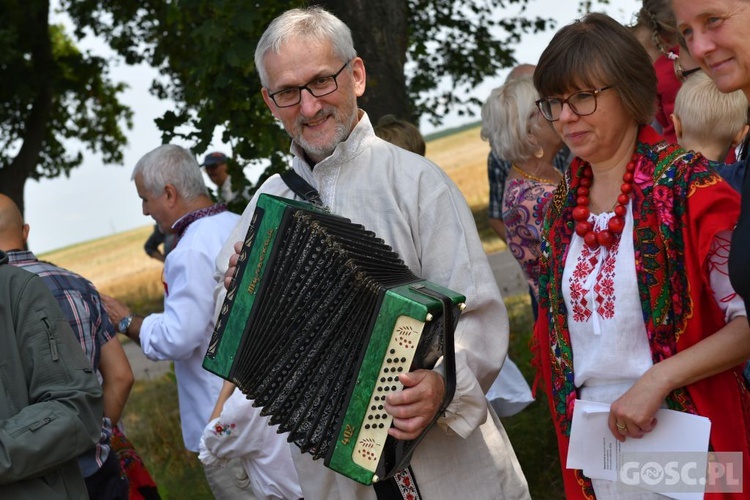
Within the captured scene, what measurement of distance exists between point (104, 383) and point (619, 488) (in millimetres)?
2309

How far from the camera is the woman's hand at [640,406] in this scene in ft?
8.73

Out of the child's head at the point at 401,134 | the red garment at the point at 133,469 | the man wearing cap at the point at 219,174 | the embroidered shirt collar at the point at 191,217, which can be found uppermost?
the child's head at the point at 401,134

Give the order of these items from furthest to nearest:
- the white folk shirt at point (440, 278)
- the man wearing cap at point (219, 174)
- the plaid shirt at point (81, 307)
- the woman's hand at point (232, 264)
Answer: the man wearing cap at point (219, 174)
the plaid shirt at point (81, 307)
the woman's hand at point (232, 264)
the white folk shirt at point (440, 278)

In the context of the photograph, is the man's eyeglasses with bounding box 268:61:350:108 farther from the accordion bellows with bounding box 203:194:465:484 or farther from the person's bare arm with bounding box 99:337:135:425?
the person's bare arm with bounding box 99:337:135:425

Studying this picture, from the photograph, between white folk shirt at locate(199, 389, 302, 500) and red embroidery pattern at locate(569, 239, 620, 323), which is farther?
white folk shirt at locate(199, 389, 302, 500)

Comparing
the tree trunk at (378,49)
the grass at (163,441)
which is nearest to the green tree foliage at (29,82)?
the grass at (163,441)

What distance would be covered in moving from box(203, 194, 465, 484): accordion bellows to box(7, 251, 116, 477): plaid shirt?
1156 mm

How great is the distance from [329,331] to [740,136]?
6.07 ft

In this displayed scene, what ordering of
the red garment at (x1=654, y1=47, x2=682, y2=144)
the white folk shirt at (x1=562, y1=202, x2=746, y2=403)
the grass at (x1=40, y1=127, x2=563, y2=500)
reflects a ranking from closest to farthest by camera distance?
the white folk shirt at (x1=562, y1=202, x2=746, y2=403) < the red garment at (x1=654, y1=47, x2=682, y2=144) < the grass at (x1=40, y1=127, x2=563, y2=500)

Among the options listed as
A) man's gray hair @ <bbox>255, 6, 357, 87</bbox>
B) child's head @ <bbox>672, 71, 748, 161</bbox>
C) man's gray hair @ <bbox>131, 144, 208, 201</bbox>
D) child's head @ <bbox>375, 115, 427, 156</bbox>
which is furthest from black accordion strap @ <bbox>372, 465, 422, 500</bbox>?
man's gray hair @ <bbox>131, 144, 208, 201</bbox>

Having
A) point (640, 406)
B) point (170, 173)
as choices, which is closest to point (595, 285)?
point (640, 406)

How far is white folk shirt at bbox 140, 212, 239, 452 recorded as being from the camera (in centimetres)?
460

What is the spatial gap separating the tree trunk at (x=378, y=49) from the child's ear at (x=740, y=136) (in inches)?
90.8

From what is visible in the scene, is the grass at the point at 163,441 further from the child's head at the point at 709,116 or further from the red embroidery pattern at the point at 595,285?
the red embroidery pattern at the point at 595,285
